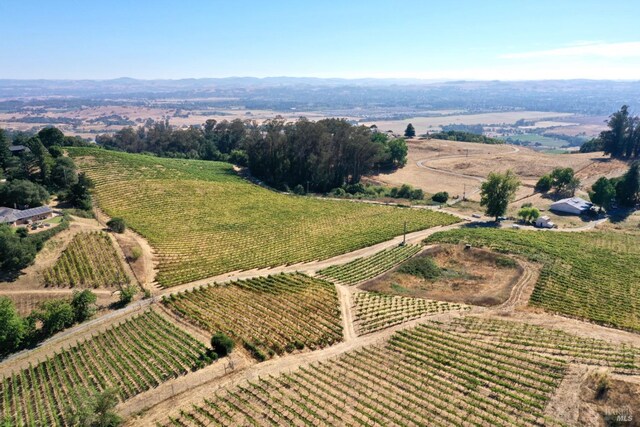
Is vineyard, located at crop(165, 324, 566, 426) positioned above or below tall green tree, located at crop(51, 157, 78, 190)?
below

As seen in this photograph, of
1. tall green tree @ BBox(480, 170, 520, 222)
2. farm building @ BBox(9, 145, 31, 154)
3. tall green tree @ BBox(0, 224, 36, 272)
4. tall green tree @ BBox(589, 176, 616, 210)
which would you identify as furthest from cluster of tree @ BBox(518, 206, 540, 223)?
farm building @ BBox(9, 145, 31, 154)

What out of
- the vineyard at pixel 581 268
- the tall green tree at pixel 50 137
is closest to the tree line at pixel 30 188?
the tall green tree at pixel 50 137

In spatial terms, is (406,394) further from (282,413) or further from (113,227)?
(113,227)

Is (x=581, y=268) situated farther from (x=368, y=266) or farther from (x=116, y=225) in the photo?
(x=116, y=225)

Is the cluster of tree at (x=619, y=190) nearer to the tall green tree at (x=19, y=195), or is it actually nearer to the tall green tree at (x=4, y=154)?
the tall green tree at (x=19, y=195)

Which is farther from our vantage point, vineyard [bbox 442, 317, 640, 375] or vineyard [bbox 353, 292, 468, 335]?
vineyard [bbox 353, 292, 468, 335]

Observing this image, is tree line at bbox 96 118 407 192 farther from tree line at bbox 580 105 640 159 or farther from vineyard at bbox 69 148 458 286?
tree line at bbox 580 105 640 159

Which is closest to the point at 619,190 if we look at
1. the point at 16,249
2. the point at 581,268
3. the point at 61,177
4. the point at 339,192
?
the point at 581,268
